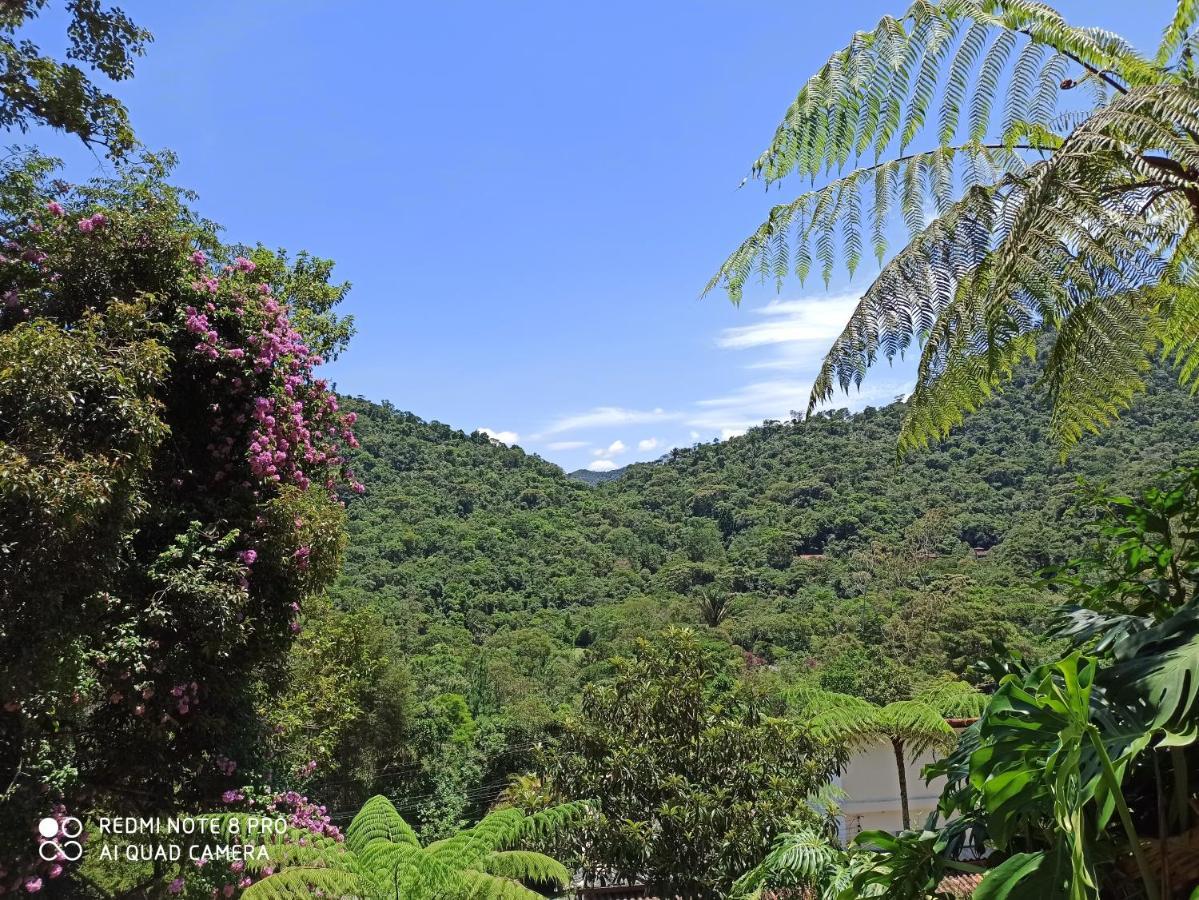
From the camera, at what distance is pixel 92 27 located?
18.1 ft

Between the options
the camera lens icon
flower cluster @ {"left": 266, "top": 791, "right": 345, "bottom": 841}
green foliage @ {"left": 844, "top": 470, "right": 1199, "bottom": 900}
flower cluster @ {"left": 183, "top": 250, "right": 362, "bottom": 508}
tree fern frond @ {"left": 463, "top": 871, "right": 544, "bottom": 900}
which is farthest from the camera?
flower cluster @ {"left": 266, "top": 791, "right": 345, "bottom": 841}

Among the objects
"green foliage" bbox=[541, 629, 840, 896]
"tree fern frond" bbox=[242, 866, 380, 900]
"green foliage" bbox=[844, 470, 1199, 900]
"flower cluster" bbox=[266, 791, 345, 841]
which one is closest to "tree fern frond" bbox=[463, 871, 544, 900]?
"tree fern frond" bbox=[242, 866, 380, 900]

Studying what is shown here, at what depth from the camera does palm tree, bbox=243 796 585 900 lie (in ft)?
14.0

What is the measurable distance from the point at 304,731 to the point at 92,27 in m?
9.08

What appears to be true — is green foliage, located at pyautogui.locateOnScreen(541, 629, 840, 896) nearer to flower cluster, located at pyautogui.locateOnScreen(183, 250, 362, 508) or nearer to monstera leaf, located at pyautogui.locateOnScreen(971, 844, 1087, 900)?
flower cluster, located at pyautogui.locateOnScreen(183, 250, 362, 508)

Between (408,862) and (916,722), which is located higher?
(408,862)

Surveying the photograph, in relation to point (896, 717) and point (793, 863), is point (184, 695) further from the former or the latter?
point (896, 717)

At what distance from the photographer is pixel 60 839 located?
489cm

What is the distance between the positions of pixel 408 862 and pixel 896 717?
5.64 meters

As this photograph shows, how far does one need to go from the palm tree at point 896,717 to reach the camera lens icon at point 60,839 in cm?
565

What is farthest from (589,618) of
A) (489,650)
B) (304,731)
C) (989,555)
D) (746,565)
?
(304,731)

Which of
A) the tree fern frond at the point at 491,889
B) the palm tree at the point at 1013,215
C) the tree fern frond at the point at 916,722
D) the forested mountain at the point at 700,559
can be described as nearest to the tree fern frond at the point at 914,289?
the palm tree at the point at 1013,215

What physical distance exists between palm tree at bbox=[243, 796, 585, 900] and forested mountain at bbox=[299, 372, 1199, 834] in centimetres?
702

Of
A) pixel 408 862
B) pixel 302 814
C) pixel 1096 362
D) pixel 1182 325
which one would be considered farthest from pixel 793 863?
pixel 302 814
